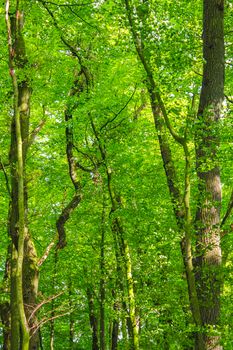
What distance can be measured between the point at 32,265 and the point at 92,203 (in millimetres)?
5234

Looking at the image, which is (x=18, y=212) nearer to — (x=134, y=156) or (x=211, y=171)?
(x=211, y=171)

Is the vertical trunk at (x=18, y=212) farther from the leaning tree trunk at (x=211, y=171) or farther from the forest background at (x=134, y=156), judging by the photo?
the leaning tree trunk at (x=211, y=171)

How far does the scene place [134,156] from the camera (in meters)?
14.3

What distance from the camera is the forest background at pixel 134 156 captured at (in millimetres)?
7188

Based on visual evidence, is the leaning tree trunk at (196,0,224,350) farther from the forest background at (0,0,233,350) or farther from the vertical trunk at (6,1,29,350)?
the vertical trunk at (6,1,29,350)

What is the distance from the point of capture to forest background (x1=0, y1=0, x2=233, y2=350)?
23.6 feet

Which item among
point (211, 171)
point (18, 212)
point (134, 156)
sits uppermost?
point (134, 156)

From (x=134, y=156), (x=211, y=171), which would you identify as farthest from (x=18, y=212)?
(x=134, y=156)

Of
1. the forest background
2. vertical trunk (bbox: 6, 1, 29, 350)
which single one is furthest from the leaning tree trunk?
vertical trunk (bbox: 6, 1, 29, 350)

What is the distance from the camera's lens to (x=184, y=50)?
7434 mm

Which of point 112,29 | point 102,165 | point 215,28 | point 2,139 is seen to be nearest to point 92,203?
point 102,165

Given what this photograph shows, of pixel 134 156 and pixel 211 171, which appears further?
pixel 134 156

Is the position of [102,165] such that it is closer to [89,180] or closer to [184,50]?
[89,180]


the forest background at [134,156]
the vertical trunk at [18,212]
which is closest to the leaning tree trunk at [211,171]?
Answer: the forest background at [134,156]
